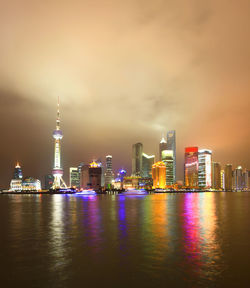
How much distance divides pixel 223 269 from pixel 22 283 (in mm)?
13288

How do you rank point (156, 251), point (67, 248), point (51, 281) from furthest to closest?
point (67, 248) < point (156, 251) < point (51, 281)

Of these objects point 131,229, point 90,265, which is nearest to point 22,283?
point 90,265

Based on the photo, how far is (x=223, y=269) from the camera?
21.3 metres

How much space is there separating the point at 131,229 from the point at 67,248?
1359 cm

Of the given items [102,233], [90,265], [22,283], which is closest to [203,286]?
[90,265]

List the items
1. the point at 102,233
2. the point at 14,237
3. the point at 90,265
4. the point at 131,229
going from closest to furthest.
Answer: the point at 90,265
the point at 14,237
the point at 102,233
the point at 131,229

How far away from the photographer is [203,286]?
1784 centimetres

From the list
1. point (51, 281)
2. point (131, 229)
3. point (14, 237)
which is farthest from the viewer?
point (131, 229)

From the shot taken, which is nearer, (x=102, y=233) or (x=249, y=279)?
(x=249, y=279)

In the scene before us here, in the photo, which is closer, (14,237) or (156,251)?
(156,251)

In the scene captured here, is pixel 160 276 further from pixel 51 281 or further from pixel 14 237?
pixel 14 237

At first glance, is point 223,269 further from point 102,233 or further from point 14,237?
point 14,237

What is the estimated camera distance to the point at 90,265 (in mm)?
22672

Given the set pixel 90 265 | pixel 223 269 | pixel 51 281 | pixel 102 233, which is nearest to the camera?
pixel 51 281
